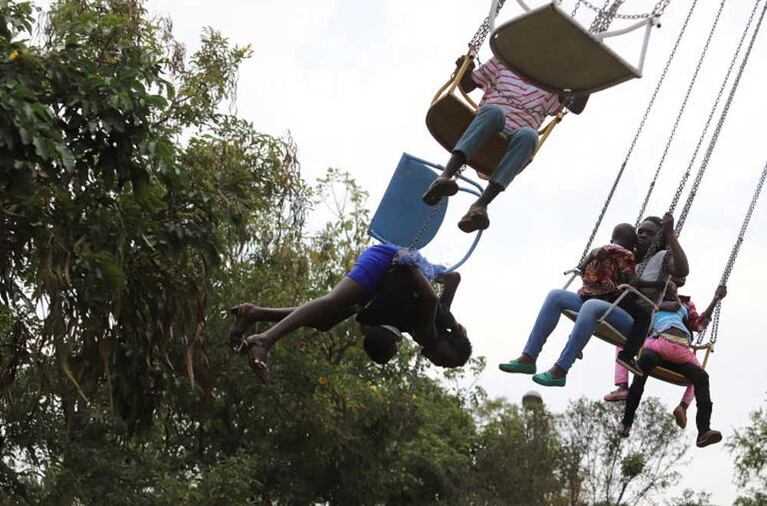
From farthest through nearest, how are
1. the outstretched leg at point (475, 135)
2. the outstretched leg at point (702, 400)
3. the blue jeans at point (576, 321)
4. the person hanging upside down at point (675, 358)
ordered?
the outstretched leg at point (702, 400), the person hanging upside down at point (675, 358), the blue jeans at point (576, 321), the outstretched leg at point (475, 135)

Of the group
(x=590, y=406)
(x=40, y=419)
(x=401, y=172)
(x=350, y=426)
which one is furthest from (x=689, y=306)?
(x=590, y=406)

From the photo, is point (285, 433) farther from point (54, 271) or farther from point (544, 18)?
point (544, 18)

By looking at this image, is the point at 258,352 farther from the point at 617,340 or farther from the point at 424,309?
the point at 617,340

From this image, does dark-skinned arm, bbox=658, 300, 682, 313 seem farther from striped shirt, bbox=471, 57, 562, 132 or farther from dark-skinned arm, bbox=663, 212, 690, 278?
striped shirt, bbox=471, 57, 562, 132

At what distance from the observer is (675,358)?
7922 mm

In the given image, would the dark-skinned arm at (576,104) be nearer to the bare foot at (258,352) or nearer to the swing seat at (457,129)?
the swing seat at (457,129)

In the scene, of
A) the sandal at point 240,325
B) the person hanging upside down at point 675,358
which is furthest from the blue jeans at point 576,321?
the sandal at point 240,325

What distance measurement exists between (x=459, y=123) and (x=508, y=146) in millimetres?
414

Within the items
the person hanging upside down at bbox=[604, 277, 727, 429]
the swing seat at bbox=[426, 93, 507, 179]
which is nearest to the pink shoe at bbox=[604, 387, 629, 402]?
the person hanging upside down at bbox=[604, 277, 727, 429]

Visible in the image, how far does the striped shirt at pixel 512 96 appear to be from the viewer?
282 inches

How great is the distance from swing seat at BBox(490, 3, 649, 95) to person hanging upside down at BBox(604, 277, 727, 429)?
1.77 meters

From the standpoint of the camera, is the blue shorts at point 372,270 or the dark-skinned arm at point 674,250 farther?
the dark-skinned arm at point 674,250

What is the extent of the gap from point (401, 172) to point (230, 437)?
1193 centimetres

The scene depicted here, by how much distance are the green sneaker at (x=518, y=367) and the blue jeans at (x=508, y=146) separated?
1.02 meters
